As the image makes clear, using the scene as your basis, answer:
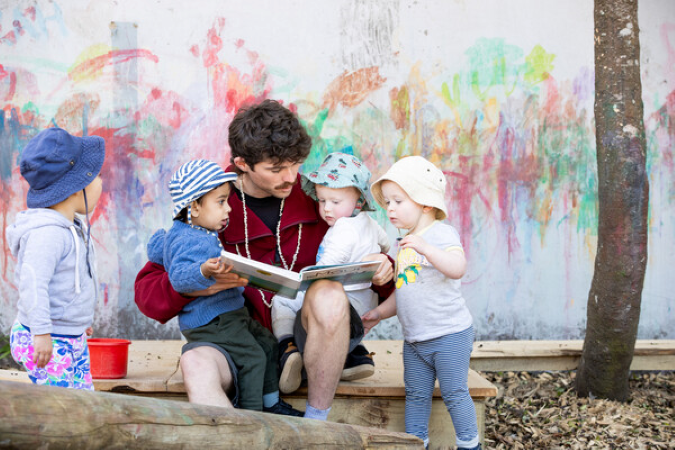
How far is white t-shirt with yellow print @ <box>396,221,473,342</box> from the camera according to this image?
9.95 ft

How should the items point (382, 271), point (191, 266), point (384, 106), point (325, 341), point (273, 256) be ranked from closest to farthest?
point (191, 266)
point (325, 341)
point (382, 271)
point (273, 256)
point (384, 106)

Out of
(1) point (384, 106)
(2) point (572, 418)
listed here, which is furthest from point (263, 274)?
(1) point (384, 106)

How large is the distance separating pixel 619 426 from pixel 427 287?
162 cm

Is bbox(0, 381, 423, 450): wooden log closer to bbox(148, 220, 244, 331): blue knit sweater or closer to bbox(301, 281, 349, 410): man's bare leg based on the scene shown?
bbox(301, 281, 349, 410): man's bare leg

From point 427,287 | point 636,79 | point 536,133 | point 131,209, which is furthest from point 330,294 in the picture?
point 536,133

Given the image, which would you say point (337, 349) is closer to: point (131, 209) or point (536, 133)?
point (131, 209)

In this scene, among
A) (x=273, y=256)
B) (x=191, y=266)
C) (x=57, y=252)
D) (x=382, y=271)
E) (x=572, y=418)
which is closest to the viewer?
(x=57, y=252)

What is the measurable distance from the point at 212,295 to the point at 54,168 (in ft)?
2.75

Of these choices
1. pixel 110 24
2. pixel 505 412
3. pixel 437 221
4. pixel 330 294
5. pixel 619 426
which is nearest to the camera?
pixel 330 294

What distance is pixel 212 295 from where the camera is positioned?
2.98 meters

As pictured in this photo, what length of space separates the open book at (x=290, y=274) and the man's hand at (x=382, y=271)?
0.07 meters

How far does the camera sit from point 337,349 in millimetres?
2953

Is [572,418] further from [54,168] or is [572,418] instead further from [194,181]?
[54,168]

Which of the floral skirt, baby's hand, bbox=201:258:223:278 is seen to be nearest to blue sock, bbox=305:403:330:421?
baby's hand, bbox=201:258:223:278
